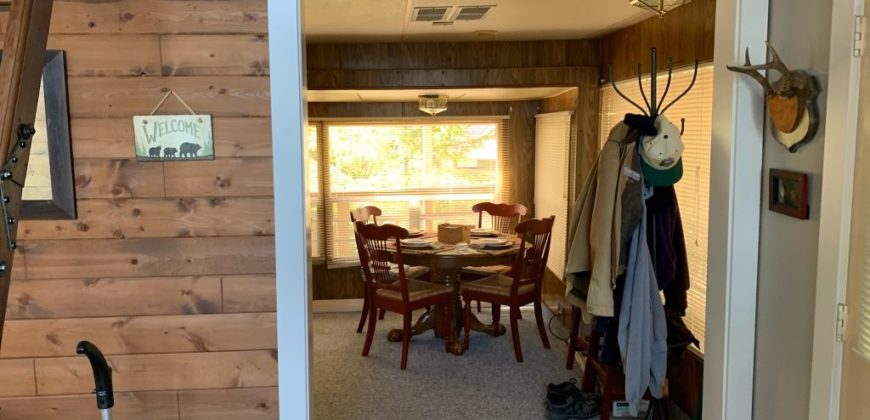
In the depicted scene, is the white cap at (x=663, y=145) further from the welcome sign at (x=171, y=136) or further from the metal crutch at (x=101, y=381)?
the metal crutch at (x=101, y=381)

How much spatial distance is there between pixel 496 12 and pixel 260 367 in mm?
2504

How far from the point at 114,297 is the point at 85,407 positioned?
1.08ft

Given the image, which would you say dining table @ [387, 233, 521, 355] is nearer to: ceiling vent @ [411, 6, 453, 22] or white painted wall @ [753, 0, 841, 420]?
ceiling vent @ [411, 6, 453, 22]

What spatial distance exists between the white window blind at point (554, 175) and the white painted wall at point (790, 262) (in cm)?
309

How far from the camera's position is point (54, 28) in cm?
158

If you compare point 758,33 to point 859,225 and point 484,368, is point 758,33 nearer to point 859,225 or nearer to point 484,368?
point 859,225

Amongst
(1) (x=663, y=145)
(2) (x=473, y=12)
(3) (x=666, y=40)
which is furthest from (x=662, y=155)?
(2) (x=473, y=12)

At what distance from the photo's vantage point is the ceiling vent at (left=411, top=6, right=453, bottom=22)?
339 cm

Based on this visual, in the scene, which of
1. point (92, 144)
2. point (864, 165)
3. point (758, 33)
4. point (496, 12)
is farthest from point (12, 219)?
point (496, 12)

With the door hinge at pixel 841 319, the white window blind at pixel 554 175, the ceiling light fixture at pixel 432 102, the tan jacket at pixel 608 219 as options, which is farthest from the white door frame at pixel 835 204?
the ceiling light fixture at pixel 432 102

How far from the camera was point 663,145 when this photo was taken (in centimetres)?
247

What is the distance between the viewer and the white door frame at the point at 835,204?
1494 millimetres

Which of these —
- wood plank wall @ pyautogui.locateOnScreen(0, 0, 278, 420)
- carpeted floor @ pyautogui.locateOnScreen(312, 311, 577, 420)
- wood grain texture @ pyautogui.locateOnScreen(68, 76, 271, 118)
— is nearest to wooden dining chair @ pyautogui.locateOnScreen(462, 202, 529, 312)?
carpeted floor @ pyautogui.locateOnScreen(312, 311, 577, 420)

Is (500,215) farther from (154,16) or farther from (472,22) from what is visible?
(154,16)
